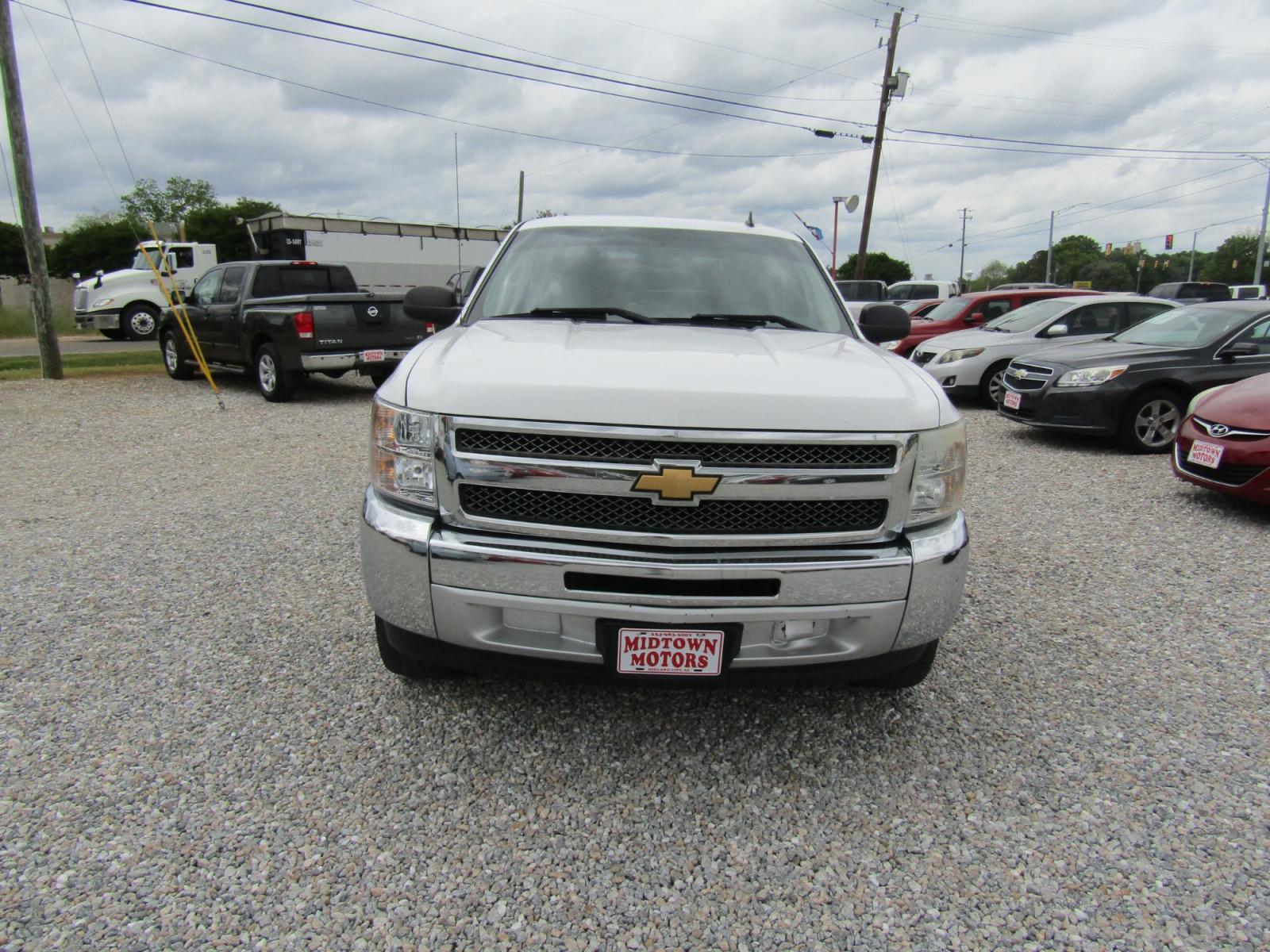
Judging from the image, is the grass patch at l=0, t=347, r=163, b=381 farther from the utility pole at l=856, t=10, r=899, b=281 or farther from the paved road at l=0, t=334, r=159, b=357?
the utility pole at l=856, t=10, r=899, b=281

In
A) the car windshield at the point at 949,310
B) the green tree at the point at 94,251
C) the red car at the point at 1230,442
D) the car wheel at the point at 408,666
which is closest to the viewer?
the car wheel at the point at 408,666

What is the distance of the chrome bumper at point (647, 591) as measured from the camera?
236 cm

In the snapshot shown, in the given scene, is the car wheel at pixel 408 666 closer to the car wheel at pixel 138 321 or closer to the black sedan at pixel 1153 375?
the black sedan at pixel 1153 375

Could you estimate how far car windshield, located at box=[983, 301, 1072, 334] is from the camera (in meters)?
11.4

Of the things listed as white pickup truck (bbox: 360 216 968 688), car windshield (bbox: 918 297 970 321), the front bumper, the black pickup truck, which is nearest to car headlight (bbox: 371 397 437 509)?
white pickup truck (bbox: 360 216 968 688)

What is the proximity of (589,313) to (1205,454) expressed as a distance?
483 cm

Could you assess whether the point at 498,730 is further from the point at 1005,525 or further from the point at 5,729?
the point at 1005,525

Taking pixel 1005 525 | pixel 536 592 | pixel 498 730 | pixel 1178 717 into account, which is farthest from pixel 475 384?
pixel 1005 525

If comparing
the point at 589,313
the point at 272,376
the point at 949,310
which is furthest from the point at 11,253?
the point at 589,313

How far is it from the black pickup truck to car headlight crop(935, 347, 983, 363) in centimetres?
704

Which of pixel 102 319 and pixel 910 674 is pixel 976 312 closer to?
pixel 910 674

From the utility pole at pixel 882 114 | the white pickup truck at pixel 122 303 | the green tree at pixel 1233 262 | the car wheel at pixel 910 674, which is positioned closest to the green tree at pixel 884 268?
the green tree at pixel 1233 262

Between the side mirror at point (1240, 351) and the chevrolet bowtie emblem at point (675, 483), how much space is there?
786 cm

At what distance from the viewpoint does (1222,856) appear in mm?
2336
